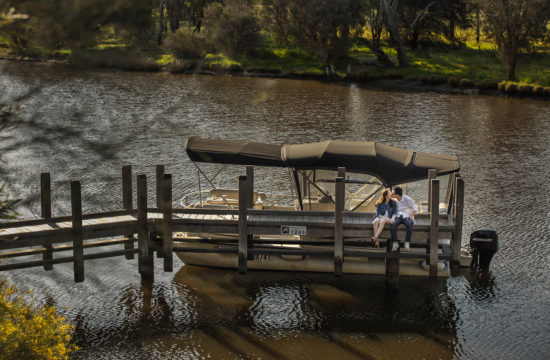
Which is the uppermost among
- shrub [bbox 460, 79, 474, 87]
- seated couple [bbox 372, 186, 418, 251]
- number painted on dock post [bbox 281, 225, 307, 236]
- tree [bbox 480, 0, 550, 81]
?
tree [bbox 480, 0, 550, 81]

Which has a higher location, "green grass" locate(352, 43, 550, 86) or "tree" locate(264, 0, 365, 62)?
"tree" locate(264, 0, 365, 62)

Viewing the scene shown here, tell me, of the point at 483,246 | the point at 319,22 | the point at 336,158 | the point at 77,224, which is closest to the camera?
the point at 77,224

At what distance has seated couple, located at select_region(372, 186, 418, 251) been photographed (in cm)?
1694

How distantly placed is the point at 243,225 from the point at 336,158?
3.49m

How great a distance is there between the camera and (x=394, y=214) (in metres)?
17.0

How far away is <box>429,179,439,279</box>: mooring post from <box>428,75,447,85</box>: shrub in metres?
42.3

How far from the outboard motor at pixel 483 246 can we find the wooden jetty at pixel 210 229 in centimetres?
137

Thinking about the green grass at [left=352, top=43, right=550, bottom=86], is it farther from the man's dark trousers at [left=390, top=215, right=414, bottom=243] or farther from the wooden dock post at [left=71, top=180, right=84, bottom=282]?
the wooden dock post at [left=71, top=180, right=84, bottom=282]

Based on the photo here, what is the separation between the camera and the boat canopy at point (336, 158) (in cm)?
1859

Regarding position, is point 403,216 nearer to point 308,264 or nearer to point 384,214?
point 384,214

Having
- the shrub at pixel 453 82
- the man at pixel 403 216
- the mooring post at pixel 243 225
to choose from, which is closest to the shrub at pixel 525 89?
the shrub at pixel 453 82

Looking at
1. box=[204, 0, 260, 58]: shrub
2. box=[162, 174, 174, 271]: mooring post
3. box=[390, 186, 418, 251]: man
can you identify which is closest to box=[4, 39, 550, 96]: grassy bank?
box=[204, 0, 260, 58]: shrub

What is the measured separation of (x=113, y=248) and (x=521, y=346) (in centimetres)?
1183

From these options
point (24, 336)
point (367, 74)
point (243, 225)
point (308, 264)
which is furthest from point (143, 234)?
point (367, 74)
